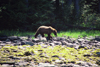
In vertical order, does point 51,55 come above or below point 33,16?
below

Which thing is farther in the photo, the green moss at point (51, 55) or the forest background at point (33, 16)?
the forest background at point (33, 16)

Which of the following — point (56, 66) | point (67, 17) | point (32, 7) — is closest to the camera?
point (56, 66)

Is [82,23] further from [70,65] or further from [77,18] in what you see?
[70,65]

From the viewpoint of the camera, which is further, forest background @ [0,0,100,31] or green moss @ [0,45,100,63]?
forest background @ [0,0,100,31]

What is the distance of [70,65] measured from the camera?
359 centimetres

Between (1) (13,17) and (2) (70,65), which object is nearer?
(2) (70,65)

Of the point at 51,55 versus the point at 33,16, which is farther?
the point at 33,16

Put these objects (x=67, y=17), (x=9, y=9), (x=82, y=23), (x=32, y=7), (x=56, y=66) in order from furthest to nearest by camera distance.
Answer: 1. (x=82, y=23)
2. (x=67, y=17)
3. (x=32, y=7)
4. (x=9, y=9)
5. (x=56, y=66)

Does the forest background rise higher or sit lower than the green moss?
higher

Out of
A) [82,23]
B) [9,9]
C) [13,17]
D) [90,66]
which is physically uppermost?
[9,9]

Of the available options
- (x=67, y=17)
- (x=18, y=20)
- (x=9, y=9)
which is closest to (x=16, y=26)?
(x=18, y=20)

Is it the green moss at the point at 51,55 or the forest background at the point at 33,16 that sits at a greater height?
the forest background at the point at 33,16

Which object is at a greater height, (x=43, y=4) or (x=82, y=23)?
(x=43, y=4)

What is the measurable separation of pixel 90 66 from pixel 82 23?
41.7ft
